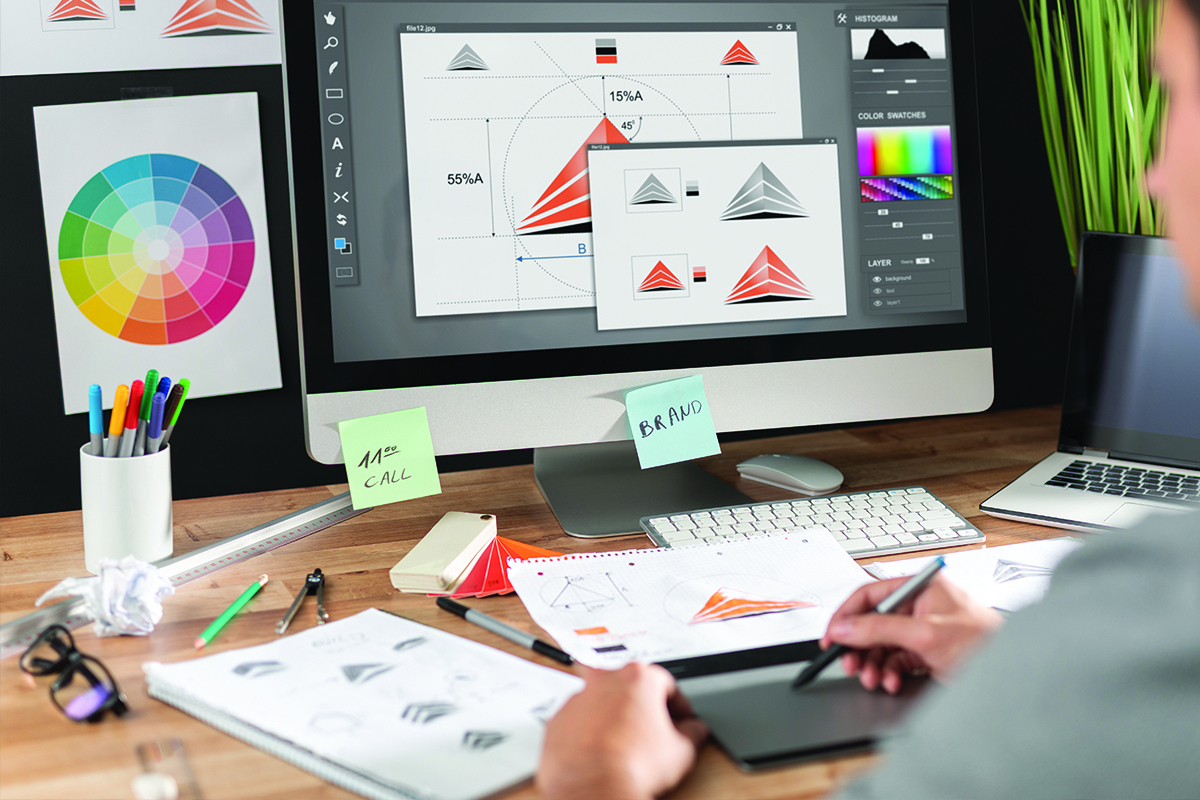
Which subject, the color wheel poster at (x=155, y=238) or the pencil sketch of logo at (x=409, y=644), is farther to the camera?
the color wheel poster at (x=155, y=238)

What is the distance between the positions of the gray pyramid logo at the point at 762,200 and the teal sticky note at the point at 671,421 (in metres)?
0.17

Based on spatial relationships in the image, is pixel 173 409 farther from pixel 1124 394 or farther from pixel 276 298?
pixel 1124 394

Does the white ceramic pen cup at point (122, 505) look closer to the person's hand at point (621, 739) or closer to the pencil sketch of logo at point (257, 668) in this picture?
the pencil sketch of logo at point (257, 668)

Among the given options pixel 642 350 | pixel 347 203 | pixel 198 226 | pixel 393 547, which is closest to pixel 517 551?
pixel 393 547

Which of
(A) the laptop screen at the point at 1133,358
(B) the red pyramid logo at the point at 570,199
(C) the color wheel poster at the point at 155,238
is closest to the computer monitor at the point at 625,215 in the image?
(B) the red pyramid logo at the point at 570,199

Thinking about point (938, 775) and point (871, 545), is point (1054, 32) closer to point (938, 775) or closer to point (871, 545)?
point (871, 545)

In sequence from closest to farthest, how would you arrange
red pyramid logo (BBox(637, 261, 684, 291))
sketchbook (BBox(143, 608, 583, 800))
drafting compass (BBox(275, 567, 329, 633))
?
sketchbook (BBox(143, 608, 583, 800)) < drafting compass (BBox(275, 567, 329, 633)) < red pyramid logo (BBox(637, 261, 684, 291))

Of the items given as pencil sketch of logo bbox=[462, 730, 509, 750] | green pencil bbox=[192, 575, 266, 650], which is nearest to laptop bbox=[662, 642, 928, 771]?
pencil sketch of logo bbox=[462, 730, 509, 750]

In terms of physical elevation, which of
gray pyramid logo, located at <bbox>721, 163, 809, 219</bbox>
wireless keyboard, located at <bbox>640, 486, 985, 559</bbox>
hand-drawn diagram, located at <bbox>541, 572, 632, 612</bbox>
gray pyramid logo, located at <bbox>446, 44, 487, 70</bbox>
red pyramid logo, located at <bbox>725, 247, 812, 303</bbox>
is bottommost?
hand-drawn diagram, located at <bbox>541, 572, 632, 612</bbox>

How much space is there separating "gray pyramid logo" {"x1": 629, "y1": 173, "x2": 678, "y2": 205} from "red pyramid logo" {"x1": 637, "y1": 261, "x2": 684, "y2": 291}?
2.3 inches

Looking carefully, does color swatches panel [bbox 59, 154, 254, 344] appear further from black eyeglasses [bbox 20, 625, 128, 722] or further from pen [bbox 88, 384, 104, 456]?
black eyeglasses [bbox 20, 625, 128, 722]

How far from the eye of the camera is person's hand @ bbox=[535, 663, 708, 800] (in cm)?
45

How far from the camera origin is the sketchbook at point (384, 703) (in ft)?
1.59

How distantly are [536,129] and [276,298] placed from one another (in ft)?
1.45
